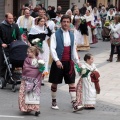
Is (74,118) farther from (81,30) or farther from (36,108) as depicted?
(81,30)

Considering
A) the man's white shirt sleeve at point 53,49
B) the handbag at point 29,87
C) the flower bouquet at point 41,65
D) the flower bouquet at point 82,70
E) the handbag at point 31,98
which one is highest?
the man's white shirt sleeve at point 53,49

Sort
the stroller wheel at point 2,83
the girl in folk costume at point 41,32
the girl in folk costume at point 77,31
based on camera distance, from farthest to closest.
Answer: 1. the girl in folk costume at point 77,31
2. the girl in folk costume at point 41,32
3. the stroller wheel at point 2,83

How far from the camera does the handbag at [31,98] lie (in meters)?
9.60

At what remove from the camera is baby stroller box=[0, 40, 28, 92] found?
1170cm

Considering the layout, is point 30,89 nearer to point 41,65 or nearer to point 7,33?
point 41,65

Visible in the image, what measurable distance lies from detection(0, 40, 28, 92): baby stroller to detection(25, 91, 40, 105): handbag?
2140 millimetres

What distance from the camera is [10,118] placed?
30.7 feet

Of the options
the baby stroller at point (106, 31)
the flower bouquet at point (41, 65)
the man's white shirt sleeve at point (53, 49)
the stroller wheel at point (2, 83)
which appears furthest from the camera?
the baby stroller at point (106, 31)

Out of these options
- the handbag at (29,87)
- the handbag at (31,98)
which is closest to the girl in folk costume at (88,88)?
the handbag at (31,98)

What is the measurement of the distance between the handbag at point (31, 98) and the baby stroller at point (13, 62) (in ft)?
7.02

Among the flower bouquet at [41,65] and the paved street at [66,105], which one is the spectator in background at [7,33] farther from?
the flower bouquet at [41,65]

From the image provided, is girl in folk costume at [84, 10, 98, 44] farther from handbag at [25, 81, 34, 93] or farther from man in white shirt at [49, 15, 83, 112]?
handbag at [25, 81, 34, 93]

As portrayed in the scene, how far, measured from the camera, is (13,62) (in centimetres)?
1171

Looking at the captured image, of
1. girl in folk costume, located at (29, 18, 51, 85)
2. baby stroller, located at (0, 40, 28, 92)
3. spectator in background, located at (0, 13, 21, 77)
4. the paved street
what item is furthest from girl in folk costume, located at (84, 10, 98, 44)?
baby stroller, located at (0, 40, 28, 92)
